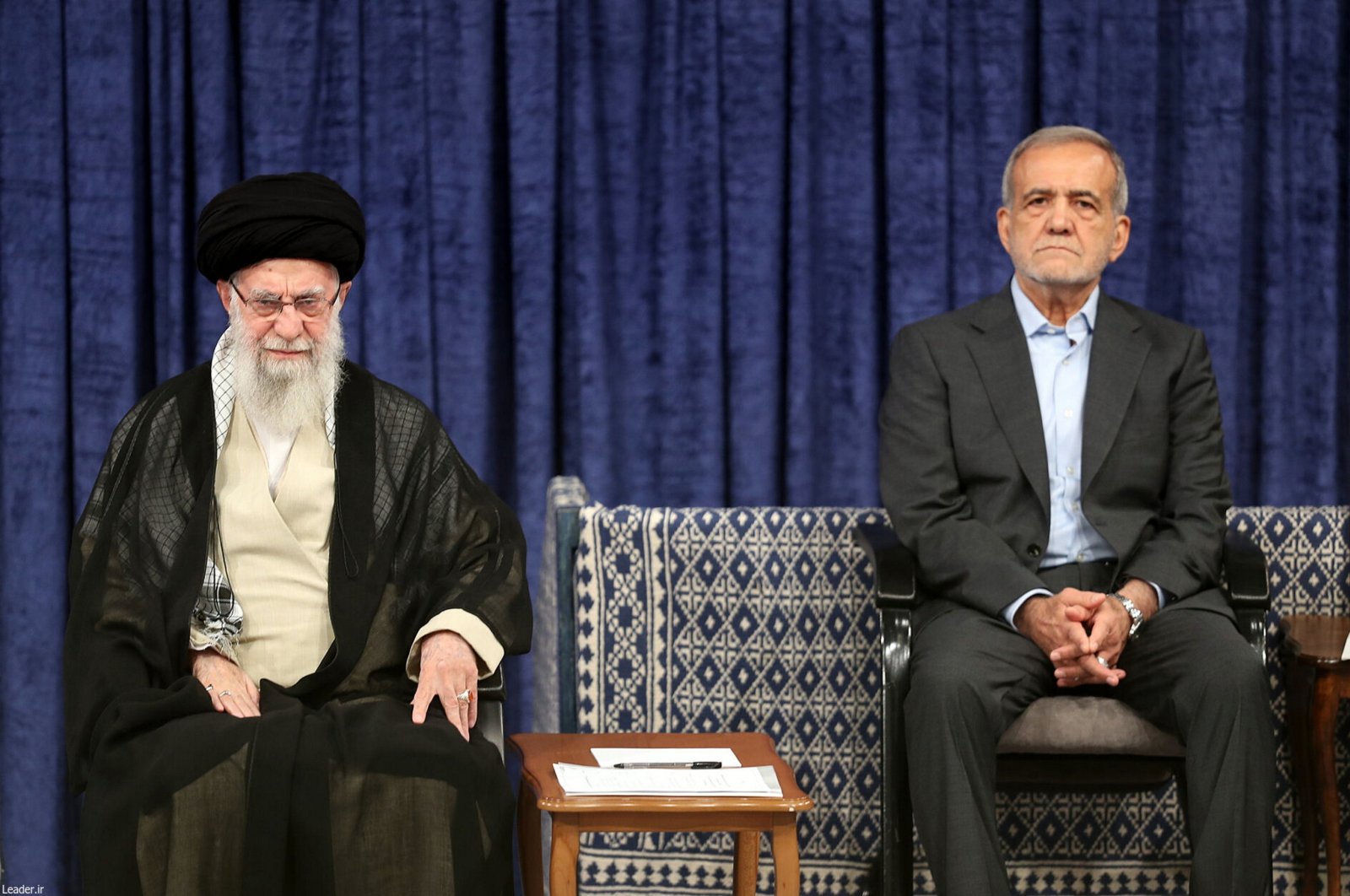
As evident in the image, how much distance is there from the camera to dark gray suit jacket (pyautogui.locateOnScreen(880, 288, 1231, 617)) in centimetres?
328

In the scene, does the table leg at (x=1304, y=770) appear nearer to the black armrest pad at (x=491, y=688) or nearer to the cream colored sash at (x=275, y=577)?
the black armrest pad at (x=491, y=688)

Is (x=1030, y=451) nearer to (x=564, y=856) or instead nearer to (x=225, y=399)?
(x=564, y=856)

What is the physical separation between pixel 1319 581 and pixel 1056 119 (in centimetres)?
137

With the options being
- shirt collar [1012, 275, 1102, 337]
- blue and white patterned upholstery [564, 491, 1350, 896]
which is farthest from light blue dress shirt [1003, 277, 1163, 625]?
blue and white patterned upholstery [564, 491, 1350, 896]

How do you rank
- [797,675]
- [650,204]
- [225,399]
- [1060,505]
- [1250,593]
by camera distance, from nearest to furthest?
1. [225,399]
2. [1250,593]
3. [1060,505]
4. [797,675]
5. [650,204]

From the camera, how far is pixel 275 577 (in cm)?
294

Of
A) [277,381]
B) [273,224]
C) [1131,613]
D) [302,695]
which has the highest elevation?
[273,224]

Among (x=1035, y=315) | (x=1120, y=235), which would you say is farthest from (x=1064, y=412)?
(x=1120, y=235)

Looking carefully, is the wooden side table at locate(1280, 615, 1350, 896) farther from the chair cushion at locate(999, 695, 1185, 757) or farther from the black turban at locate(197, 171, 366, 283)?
the black turban at locate(197, 171, 366, 283)

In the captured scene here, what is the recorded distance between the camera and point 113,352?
4172mm

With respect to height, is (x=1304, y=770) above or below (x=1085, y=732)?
below

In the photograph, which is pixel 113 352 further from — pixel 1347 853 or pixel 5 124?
pixel 1347 853

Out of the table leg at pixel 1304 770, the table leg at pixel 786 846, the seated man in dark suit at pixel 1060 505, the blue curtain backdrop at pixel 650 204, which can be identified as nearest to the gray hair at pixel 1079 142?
the seated man in dark suit at pixel 1060 505

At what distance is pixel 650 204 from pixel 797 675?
54.2 inches
